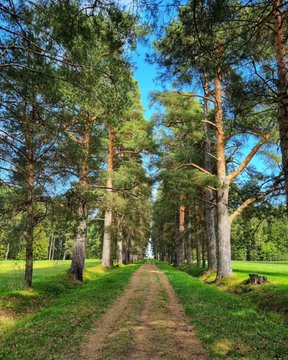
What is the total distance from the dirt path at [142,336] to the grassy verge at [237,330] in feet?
0.95

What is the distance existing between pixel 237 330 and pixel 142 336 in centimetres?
200

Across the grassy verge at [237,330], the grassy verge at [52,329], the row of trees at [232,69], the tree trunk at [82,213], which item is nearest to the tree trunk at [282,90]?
the row of trees at [232,69]

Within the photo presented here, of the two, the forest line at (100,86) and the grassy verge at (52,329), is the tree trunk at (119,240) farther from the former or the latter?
the grassy verge at (52,329)

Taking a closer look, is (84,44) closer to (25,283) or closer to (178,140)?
(25,283)

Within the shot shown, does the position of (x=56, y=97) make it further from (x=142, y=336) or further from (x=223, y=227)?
(x=223, y=227)

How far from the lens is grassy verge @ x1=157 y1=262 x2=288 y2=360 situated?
539cm

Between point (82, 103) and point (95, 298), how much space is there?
21.6 ft

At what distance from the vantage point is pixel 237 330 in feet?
21.7

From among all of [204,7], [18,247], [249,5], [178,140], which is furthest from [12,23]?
[178,140]

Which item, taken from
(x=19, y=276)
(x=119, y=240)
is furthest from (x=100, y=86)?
(x=119, y=240)

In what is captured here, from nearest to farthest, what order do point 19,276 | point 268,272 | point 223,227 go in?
point 223,227 < point 19,276 < point 268,272

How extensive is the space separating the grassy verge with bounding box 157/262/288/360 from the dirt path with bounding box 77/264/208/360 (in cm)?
29

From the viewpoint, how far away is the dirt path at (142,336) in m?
5.36

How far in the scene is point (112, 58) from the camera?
8203 mm
